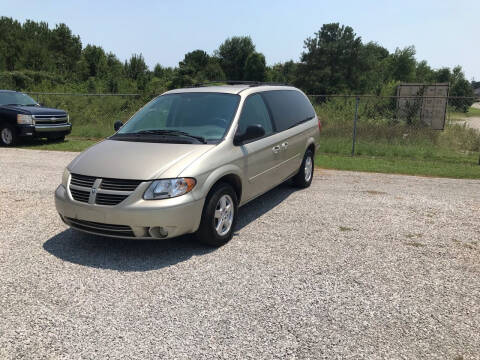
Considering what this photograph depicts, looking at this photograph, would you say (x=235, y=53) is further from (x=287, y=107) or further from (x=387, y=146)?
(x=287, y=107)

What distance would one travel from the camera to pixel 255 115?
5465 millimetres

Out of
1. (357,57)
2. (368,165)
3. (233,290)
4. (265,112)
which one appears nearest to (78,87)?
(368,165)

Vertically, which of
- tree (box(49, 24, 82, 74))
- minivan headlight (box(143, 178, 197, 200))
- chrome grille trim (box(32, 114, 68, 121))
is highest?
tree (box(49, 24, 82, 74))

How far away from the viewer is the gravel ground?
2838 mm

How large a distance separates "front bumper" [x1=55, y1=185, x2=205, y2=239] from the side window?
4.66 feet

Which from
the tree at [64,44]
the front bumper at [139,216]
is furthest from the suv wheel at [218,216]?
the tree at [64,44]

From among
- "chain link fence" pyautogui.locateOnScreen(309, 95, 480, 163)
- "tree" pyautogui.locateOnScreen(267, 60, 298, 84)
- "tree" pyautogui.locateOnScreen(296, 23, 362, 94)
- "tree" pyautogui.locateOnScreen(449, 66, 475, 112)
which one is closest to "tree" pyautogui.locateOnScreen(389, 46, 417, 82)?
"tree" pyautogui.locateOnScreen(449, 66, 475, 112)

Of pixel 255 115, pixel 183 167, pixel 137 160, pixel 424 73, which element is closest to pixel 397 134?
pixel 255 115

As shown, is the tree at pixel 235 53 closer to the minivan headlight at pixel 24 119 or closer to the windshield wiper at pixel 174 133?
the minivan headlight at pixel 24 119

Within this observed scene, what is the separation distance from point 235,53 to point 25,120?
89.2 meters

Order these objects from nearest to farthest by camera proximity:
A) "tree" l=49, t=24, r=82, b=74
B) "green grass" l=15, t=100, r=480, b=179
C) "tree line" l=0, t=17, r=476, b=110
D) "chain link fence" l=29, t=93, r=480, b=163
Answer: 1. "green grass" l=15, t=100, r=480, b=179
2. "chain link fence" l=29, t=93, r=480, b=163
3. "tree line" l=0, t=17, r=476, b=110
4. "tree" l=49, t=24, r=82, b=74

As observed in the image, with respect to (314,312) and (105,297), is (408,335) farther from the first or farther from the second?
(105,297)

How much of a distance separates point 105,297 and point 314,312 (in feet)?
5.96

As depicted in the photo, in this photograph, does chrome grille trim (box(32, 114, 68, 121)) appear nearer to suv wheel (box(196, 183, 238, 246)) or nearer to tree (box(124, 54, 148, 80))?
suv wheel (box(196, 183, 238, 246))
